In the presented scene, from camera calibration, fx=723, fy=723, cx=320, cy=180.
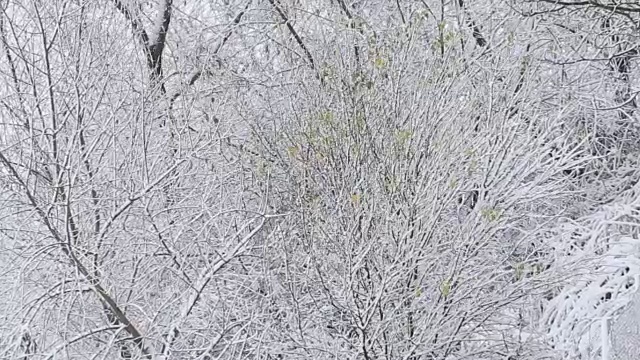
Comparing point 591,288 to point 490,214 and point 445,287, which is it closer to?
point 490,214

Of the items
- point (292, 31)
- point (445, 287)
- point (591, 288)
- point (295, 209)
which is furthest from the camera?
point (292, 31)

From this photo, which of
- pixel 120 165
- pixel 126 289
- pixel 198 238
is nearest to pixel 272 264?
pixel 198 238

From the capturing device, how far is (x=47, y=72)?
611cm

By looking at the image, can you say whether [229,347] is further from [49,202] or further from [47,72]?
[47,72]

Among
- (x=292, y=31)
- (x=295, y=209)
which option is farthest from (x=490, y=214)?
(x=292, y=31)

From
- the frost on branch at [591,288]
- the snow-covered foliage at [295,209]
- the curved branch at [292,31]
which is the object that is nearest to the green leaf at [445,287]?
the snow-covered foliage at [295,209]

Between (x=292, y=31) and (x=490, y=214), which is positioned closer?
(x=490, y=214)

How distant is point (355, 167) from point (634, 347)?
245 cm

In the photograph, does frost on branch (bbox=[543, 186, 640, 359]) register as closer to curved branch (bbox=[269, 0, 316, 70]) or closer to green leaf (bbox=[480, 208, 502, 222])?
green leaf (bbox=[480, 208, 502, 222])

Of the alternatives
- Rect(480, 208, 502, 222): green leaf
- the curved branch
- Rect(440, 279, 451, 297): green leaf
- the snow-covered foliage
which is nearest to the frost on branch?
the snow-covered foliage

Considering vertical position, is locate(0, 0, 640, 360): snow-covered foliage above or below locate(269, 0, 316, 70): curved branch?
below

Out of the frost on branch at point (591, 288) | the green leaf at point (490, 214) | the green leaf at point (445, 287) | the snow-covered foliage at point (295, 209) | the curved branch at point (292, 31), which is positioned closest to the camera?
the green leaf at point (445, 287)

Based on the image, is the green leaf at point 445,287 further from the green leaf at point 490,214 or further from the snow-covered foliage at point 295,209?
the green leaf at point 490,214

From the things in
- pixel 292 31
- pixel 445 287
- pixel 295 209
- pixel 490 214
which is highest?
pixel 292 31
